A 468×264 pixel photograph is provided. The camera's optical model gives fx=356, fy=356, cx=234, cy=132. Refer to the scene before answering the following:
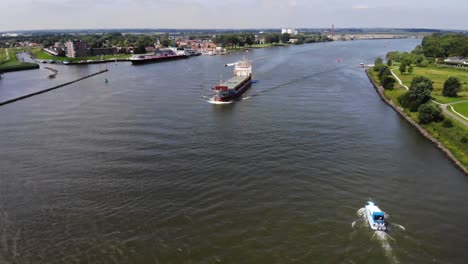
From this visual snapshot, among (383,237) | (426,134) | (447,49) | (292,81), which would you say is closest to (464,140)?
(426,134)

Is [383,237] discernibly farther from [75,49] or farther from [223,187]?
[75,49]

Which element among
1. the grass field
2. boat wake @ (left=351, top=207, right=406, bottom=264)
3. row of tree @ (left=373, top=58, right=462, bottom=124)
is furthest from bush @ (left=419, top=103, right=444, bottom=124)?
boat wake @ (left=351, top=207, right=406, bottom=264)

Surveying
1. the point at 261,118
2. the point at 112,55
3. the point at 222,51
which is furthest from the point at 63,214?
the point at 222,51

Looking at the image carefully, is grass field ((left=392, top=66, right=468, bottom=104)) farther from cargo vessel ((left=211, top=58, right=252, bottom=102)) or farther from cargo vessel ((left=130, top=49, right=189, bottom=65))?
cargo vessel ((left=130, top=49, right=189, bottom=65))

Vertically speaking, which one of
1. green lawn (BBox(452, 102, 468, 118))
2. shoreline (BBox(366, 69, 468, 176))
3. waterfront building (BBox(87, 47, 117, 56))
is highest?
waterfront building (BBox(87, 47, 117, 56))

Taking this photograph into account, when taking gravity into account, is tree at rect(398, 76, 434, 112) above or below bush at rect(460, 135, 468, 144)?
above

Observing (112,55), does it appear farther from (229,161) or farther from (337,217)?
(337,217)
